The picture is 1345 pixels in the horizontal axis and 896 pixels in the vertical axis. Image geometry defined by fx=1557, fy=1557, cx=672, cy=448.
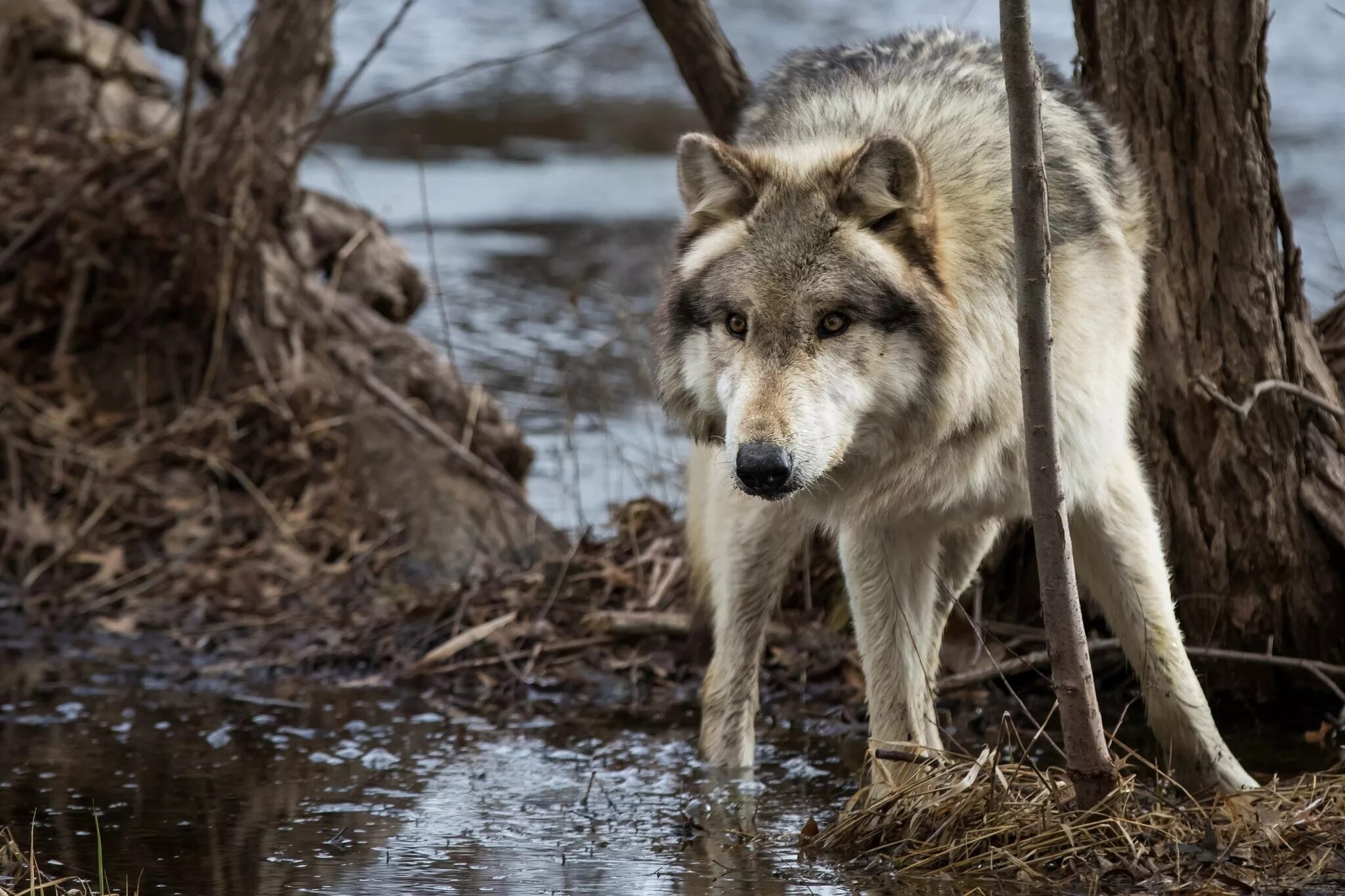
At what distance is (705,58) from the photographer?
19.4 feet

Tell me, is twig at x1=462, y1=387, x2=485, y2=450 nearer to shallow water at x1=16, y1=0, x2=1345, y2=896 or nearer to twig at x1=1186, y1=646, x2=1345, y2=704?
shallow water at x1=16, y1=0, x2=1345, y2=896

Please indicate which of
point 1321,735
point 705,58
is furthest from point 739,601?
point 705,58

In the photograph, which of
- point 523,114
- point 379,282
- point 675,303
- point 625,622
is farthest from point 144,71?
point 523,114

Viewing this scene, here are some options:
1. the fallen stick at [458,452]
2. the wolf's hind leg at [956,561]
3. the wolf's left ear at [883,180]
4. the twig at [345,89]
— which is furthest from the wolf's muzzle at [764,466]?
the fallen stick at [458,452]

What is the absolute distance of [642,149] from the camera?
1620 cm

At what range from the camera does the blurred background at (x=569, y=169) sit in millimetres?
8789

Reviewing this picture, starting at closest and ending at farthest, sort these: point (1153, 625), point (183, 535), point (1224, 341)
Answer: point (1153, 625), point (1224, 341), point (183, 535)

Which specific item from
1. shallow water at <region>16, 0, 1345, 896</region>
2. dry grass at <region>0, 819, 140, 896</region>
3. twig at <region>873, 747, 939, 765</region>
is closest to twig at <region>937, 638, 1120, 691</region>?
shallow water at <region>16, 0, 1345, 896</region>

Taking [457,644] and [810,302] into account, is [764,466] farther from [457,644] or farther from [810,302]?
[457,644]

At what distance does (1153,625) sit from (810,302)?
59.3 inches

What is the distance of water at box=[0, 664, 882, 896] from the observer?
12.7ft

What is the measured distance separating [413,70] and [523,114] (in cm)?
132

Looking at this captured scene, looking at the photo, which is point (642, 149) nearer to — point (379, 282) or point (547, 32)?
point (547, 32)

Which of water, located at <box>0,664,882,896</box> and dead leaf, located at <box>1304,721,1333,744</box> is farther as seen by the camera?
dead leaf, located at <box>1304,721,1333,744</box>
